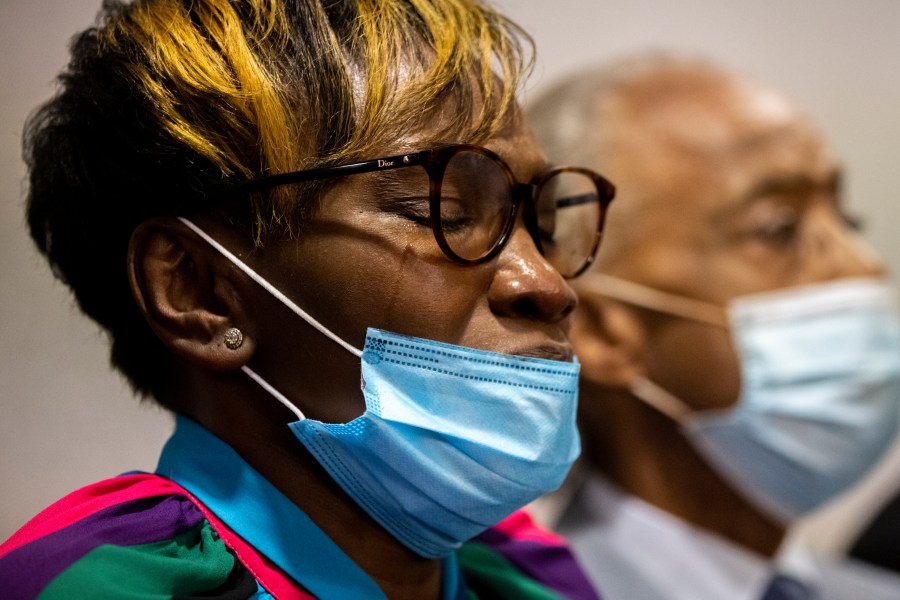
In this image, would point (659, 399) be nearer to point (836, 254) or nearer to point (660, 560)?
point (660, 560)

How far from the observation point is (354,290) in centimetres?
122

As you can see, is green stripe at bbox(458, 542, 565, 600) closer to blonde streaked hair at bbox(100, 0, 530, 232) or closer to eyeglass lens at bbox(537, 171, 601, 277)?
eyeglass lens at bbox(537, 171, 601, 277)

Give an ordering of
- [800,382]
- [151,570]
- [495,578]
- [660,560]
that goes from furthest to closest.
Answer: [660,560], [800,382], [495,578], [151,570]

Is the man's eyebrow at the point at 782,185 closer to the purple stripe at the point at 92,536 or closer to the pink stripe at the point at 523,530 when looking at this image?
the pink stripe at the point at 523,530

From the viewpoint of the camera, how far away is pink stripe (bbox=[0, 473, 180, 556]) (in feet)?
3.79

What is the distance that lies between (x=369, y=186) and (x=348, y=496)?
41 cm

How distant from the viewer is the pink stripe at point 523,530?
5.70 feet

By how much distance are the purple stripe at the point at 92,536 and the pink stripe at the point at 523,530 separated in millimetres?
669

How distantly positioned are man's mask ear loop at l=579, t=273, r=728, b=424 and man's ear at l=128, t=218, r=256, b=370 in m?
1.23

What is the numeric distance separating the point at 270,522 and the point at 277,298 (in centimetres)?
29

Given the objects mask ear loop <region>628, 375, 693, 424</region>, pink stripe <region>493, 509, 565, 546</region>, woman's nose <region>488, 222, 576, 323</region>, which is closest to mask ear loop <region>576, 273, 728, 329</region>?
mask ear loop <region>628, 375, 693, 424</region>

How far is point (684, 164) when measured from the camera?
229 centimetres

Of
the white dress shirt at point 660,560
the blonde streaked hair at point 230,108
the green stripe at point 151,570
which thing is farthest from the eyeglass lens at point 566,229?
the white dress shirt at point 660,560

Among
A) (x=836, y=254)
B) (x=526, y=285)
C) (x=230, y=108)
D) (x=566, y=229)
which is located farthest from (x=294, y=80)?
(x=836, y=254)
